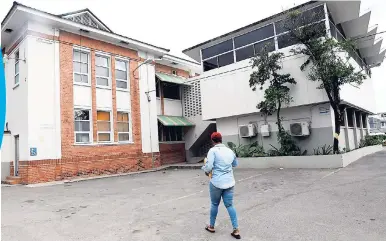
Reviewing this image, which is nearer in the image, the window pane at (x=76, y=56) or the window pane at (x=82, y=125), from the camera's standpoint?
the window pane at (x=82, y=125)

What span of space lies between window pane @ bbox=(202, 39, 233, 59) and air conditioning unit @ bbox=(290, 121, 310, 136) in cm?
616

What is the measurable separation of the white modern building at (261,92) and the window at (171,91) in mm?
3268

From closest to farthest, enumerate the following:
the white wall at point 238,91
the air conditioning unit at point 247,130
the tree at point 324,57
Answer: the tree at point 324,57
the white wall at point 238,91
the air conditioning unit at point 247,130

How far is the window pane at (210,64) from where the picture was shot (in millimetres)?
17953

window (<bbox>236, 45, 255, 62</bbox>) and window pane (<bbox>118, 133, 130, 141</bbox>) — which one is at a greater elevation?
window (<bbox>236, 45, 255, 62</bbox>)

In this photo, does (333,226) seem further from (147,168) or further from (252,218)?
(147,168)

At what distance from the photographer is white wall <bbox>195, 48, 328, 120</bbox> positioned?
13.8 meters

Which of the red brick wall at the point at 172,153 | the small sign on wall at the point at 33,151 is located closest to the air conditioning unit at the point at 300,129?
the red brick wall at the point at 172,153

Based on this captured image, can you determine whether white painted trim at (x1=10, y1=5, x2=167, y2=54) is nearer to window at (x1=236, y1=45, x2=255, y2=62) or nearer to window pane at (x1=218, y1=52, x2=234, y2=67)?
window pane at (x1=218, y1=52, x2=234, y2=67)

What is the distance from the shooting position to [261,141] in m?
16.0

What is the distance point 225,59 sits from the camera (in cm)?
1750

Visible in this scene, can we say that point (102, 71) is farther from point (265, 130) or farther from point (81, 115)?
point (265, 130)

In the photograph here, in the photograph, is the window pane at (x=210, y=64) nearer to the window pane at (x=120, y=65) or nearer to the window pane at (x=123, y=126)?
the window pane at (x=120, y=65)

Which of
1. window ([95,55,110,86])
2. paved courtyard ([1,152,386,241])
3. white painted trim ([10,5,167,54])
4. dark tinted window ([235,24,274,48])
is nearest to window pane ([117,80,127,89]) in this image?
window ([95,55,110,86])
